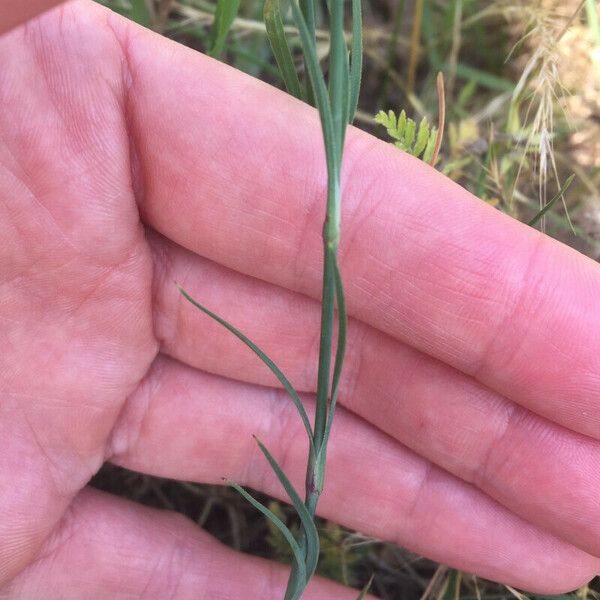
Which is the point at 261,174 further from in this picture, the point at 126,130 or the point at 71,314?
the point at 71,314

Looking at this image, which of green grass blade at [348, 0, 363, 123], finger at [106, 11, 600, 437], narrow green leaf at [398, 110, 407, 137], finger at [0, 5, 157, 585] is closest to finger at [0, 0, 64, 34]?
finger at [0, 5, 157, 585]

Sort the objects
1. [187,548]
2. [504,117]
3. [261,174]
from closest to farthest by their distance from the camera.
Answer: [261,174], [187,548], [504,117]

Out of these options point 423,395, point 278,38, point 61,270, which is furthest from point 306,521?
point 278,38

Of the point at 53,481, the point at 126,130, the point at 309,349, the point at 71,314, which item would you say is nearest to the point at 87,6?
the point at 126,130

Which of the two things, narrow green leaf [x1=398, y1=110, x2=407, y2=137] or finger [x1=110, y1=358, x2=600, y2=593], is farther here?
finger [x1=110, y1=358, x2=600, y2=593]

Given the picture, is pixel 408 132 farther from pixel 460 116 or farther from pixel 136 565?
pixel 136 565

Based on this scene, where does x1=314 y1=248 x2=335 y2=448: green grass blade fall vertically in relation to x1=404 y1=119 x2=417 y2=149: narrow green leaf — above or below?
below

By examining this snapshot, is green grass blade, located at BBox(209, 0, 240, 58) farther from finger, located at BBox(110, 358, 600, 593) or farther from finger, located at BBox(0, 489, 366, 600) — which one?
finger, located at BBox(0, 489, 366, 600)
